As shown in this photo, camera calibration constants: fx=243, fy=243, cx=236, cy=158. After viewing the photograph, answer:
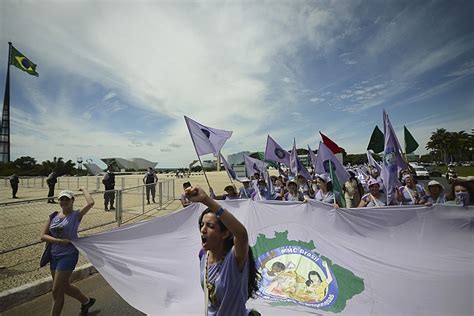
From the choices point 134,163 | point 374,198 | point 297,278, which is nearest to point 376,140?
point 374,198

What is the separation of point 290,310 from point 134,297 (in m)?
2.07

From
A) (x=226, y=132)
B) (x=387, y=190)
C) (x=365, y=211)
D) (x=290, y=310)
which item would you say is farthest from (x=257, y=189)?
(x=290, y=310)

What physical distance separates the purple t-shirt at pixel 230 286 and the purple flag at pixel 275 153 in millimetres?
8804

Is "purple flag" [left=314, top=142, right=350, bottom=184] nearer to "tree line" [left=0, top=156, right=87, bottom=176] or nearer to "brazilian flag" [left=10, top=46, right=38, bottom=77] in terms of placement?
"brazilian flag" [left=10, top=46, right=38, bottom=77]

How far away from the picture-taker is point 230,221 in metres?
1.66

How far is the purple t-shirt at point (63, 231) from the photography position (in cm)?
326

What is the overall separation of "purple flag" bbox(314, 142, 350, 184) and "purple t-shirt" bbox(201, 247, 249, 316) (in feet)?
15.4

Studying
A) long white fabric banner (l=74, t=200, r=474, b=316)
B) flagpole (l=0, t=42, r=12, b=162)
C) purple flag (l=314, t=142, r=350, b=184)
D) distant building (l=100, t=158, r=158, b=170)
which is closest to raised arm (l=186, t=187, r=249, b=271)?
long white fabric banner (l=74, t=200, r=474, b=316)

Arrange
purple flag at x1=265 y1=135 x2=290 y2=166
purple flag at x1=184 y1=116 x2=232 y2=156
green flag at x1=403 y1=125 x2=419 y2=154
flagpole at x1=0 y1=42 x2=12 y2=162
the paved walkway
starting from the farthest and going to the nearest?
1. flagpole at x1=0 y1=42 x2=12 y2=162
2. purple flag at x1=265 y1=135 x2=290 y2=166
3. green flag at x1=403 y1=125 x2=419 y2=154
4. purple flag at x1=184 y1=116 x2=232 y2=156
5. the paved walkway

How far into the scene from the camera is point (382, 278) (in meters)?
3.33

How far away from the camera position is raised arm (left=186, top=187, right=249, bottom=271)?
5.29 feet

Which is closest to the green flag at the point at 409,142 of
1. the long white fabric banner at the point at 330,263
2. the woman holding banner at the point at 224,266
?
the long white fabric banner at the point at 330,263

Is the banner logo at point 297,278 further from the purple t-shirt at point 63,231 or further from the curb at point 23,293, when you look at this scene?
the curb at point 23,293

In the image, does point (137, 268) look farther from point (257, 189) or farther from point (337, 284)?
point (257, 189)
